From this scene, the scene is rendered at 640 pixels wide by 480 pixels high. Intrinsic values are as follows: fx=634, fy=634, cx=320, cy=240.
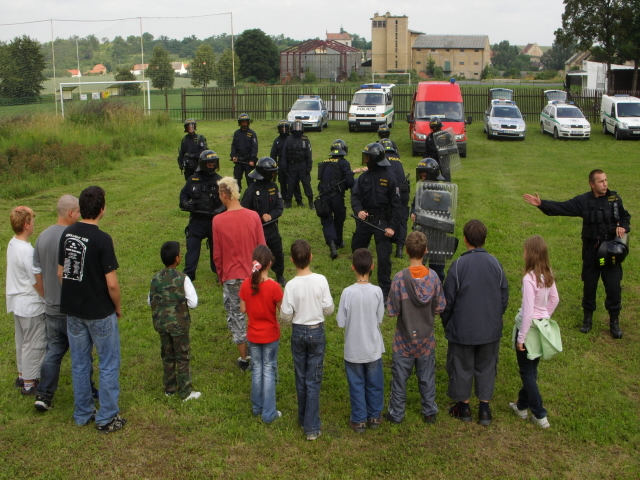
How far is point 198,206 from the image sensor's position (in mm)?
8570

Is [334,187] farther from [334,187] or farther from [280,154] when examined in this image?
[280,154]

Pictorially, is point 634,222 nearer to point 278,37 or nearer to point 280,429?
point 280,429

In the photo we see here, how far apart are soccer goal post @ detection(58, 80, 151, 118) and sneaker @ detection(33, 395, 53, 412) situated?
2377 centimetres

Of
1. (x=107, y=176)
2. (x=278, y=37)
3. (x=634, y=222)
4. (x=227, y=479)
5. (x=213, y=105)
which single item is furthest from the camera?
(x=278, y=37)

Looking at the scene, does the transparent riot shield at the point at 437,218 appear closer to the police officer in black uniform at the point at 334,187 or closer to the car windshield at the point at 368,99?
the police officer in black uniform at the point at 334,187

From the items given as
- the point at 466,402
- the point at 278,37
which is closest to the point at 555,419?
the point at 466,402

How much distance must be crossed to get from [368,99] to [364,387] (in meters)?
24.0

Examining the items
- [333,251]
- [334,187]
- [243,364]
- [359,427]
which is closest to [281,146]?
[334,187]

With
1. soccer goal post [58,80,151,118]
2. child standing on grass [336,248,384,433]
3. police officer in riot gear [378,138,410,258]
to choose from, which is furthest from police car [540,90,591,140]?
child standing on grass [336,248,384,433]

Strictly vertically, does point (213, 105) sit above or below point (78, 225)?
above

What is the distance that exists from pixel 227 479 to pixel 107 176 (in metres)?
14.4

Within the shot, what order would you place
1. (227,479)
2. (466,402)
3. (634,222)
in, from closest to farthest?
(227,479)
(466,402)
(634,222)

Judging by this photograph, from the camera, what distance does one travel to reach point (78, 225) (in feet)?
16.6

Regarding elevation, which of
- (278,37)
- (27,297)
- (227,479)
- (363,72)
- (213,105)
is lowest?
(227,479)
